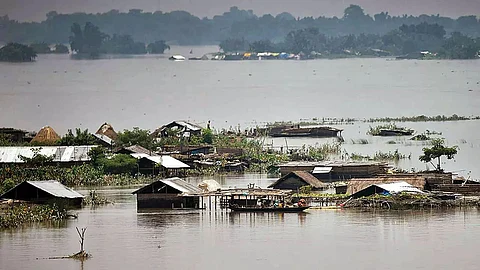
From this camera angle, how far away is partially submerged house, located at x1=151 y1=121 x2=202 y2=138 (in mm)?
19522

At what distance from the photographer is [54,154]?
626 inches

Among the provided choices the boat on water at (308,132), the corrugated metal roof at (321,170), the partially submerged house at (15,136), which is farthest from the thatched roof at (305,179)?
the boat on water at (308,132)

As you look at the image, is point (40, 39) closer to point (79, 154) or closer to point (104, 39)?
point (104, 39)

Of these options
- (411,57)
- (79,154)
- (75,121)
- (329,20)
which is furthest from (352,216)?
(329,20)

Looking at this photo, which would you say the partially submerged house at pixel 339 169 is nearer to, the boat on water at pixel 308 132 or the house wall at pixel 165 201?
the house wall at pixel 165 201

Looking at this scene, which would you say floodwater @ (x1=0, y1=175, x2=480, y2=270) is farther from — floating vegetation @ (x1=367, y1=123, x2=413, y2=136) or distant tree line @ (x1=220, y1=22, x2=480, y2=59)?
distant tree line @ (x1=220, y1=22, x2=480, y2=59)

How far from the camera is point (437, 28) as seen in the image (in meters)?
62.6

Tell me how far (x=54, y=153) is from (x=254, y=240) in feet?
18.4

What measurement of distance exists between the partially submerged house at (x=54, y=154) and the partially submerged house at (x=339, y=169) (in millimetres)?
2838

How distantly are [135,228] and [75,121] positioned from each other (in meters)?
16.6

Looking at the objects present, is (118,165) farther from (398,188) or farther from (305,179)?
(398,188)

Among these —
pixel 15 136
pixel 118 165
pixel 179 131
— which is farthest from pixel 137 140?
→ pixel 15 136

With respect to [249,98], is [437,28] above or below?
above

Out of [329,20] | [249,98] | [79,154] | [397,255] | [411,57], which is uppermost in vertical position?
[329,20]
